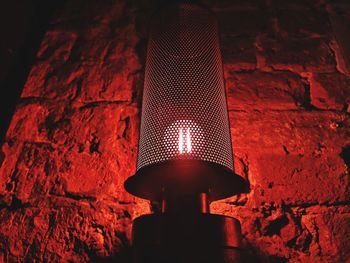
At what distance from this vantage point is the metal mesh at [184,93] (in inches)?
27.8

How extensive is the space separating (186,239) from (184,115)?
11.1 inches

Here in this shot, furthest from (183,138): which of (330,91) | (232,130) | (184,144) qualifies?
(330,91)

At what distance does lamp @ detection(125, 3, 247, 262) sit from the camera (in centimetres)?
65

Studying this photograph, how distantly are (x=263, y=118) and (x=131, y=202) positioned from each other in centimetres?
52

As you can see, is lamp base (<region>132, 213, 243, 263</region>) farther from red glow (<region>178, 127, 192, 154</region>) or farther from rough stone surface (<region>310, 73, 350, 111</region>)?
rough stone surface (<region>310, 73, 350, 111</region>)

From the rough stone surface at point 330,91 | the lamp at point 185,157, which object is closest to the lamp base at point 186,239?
the lamp at point 185,157

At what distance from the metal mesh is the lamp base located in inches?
5.2

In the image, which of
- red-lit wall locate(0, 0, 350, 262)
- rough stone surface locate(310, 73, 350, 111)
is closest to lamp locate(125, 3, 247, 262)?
red-lit wall locate(0, 0, 350, 262)

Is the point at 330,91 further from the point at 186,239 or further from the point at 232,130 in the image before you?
the point at 186,239

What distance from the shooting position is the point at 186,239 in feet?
2.09

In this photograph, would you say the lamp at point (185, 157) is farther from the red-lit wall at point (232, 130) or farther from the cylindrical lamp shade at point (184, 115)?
the red-lit wall at point (232, 130)

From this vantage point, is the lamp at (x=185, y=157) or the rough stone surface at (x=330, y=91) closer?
the lamp at (x=185, y=157)

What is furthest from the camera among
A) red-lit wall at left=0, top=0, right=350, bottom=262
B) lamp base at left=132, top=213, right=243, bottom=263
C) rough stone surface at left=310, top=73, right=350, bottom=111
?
rough stone surface at left=310, top=73, right=350, bottom=111

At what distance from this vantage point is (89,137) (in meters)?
1.05
